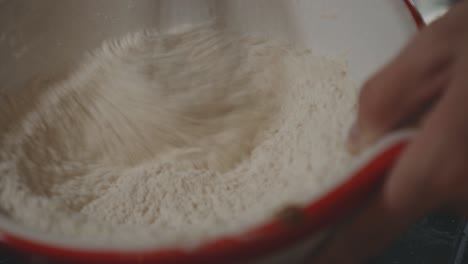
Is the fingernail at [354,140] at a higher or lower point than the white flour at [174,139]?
lower

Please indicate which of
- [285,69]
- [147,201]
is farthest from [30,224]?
[285,69]

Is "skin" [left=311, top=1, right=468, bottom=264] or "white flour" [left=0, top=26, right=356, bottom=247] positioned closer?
"skin" [left=311, top=1, right=468, bottom=264]

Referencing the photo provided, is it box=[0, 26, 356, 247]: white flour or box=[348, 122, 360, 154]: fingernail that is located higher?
box=[0, 26, 356, 247]: white flour

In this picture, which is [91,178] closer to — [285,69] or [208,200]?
[208,200]

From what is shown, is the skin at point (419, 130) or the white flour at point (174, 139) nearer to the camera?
the skin at point (419, 130)

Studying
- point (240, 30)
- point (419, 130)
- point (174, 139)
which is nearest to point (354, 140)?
point (419, 130)
